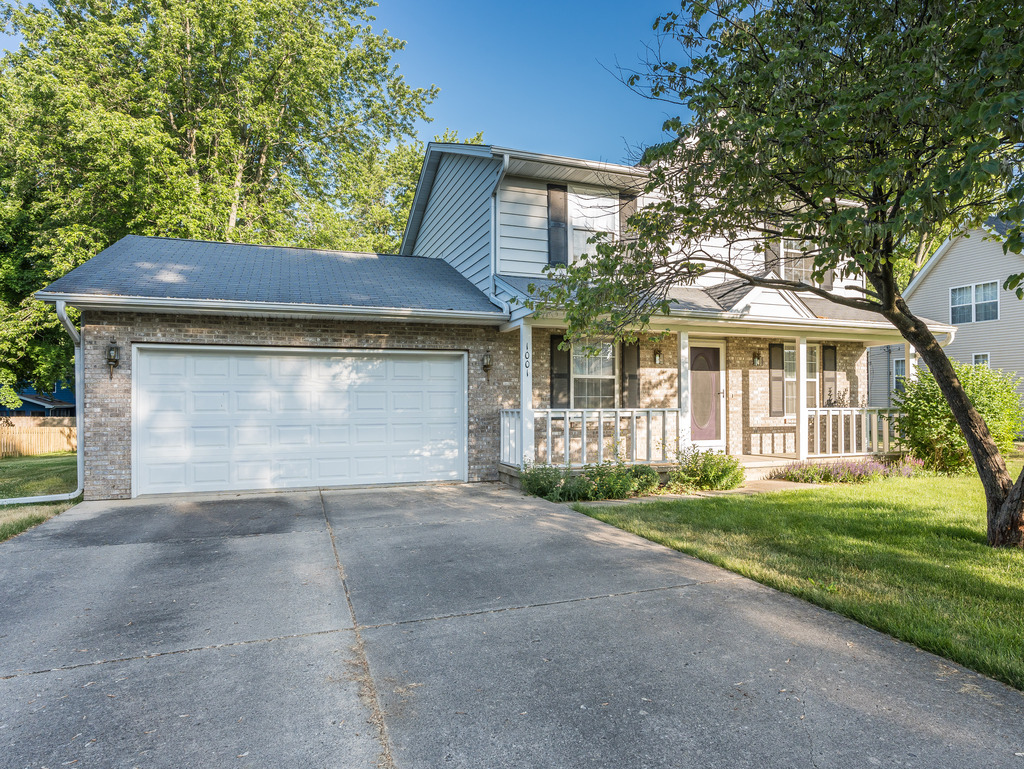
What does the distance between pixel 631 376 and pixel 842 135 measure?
6.06 m

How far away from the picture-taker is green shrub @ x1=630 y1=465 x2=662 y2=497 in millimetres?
8164

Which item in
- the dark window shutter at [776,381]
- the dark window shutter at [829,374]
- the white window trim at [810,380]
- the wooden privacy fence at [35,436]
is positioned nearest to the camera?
the dark window shutter at [776,381]

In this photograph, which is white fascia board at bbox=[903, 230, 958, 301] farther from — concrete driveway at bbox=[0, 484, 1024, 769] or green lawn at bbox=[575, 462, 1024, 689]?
concrete driveway at bbox=[0, 484, 1024, 769]

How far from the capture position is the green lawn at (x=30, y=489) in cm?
609

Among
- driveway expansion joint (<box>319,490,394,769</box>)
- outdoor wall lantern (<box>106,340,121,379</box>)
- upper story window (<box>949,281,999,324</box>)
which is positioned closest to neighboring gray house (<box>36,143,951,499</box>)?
outdoor wall lantern (<box>106,340,121,379</box>)

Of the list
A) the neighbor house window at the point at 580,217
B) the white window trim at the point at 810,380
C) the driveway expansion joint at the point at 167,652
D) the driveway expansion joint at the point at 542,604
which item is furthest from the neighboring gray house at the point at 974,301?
the driveway expansion joint at the point at 167,652

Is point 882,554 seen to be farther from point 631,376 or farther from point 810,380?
point 810,380

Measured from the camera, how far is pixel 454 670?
2900mm

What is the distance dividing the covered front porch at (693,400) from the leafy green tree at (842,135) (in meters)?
2.92

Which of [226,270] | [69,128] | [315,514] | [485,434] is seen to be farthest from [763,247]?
[69,128]

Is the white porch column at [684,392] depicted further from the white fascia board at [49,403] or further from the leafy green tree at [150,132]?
the white fascia board at [49,403]

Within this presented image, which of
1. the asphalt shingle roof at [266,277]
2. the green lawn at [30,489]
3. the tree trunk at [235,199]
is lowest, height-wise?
the green lawn at [30,489]

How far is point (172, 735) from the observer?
234cm


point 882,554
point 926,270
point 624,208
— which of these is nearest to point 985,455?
point 882,554
